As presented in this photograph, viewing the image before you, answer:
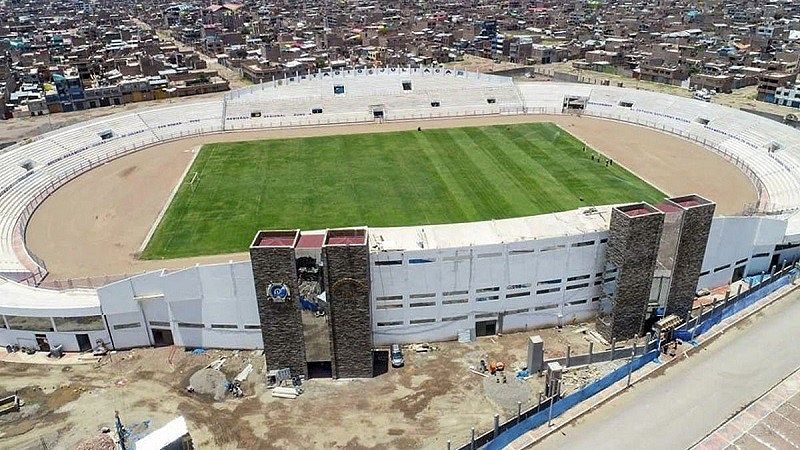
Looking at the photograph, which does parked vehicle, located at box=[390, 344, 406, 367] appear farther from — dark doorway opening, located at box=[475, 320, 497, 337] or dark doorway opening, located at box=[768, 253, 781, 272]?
dark doorway opening, located at box=[768, 253, 781, 272]

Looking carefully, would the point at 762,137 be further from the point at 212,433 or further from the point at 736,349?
the point at 212,433

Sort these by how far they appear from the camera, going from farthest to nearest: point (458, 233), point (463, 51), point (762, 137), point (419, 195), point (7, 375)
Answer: point (463, 51) < point (762, 137) < point (419, 195) < point (458, 233) < point (7, 375)

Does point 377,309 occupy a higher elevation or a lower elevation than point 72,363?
higher

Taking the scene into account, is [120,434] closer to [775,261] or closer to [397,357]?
[397,357]

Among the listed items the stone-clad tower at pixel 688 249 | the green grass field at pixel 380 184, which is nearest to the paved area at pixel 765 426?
the stone-clad tower at pixel 688 249

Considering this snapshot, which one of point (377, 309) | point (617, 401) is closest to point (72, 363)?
point (377, 309)

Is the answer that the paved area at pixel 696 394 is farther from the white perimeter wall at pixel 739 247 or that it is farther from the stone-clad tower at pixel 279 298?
the stone-clad tower at pixel 279 298

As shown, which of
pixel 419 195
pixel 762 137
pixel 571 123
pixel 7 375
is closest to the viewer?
pixel 7 375
